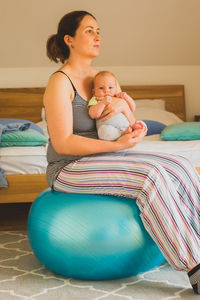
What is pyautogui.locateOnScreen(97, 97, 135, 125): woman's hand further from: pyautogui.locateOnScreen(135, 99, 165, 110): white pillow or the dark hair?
pyautogui.locateOnScreen(135, 99, 165, 110): white pillow

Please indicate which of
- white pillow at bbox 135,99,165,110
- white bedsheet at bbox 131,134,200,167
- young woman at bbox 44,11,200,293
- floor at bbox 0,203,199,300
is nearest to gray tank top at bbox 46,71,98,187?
young woman at bbox 44,11,200,293

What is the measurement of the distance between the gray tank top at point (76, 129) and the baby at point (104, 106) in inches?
1.3

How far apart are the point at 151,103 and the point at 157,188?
9.09 feet

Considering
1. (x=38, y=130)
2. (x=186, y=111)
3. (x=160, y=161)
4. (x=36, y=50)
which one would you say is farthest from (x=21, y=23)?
(x=160, y=161)

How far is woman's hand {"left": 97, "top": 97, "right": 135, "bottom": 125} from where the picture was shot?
202cm

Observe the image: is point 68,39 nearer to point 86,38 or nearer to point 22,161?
point 86,38

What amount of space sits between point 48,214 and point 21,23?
105 inches

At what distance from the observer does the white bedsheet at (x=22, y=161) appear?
281cm

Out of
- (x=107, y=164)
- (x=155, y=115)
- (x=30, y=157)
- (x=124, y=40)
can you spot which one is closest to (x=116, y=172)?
(x=107, y=164)

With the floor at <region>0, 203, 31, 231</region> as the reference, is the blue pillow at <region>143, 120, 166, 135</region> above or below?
above

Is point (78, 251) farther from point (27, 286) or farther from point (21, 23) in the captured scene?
point (21, 23)

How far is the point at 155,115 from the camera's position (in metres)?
4.12

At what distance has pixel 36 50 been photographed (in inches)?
170

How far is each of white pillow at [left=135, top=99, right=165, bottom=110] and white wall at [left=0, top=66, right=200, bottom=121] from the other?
0.23m
